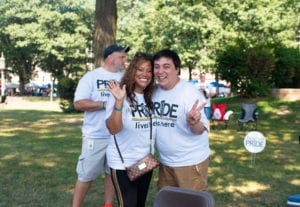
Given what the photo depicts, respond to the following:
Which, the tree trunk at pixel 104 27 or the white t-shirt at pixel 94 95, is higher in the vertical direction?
the tree trunk at pixel 104 27

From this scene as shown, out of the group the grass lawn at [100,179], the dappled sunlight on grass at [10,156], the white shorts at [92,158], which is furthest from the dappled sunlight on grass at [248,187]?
the dappled sunlight on grass at [10,156]

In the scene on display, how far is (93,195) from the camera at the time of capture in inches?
227

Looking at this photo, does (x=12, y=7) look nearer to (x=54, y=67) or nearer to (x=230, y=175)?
(x=54, y=67)

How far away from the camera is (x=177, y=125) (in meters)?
3.45

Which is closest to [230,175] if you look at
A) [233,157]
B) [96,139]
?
[233,157]

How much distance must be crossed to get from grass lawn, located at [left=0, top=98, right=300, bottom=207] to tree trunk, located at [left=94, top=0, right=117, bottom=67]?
2.25 meters

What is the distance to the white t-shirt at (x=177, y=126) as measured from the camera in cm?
344

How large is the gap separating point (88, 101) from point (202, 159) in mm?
1414

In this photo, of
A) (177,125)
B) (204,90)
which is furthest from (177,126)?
(204,90)

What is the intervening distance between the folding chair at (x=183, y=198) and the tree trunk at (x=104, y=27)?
904cm

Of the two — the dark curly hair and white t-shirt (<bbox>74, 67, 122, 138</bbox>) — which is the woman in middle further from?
white t-shirt (<bbox>74, 67, 122, 138</bbox>)

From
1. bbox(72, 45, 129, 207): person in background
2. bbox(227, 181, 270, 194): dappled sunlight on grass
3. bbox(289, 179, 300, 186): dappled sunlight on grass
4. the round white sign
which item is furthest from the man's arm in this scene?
the round white sign

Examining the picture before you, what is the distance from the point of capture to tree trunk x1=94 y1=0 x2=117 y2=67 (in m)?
11.4

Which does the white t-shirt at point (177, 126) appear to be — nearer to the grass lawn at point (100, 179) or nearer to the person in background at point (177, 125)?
the person in background at point (177, 125)
